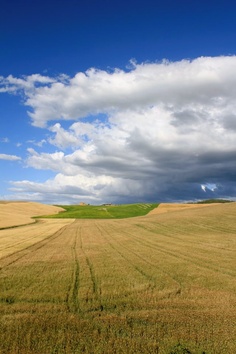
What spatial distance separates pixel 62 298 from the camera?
13.5 m

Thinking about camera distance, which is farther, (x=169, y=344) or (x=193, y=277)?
(x=193, y=277)

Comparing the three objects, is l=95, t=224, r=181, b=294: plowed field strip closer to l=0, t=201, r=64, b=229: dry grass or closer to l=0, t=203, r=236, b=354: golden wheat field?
l=0, t=203, r=236, b=354: golden wheat field

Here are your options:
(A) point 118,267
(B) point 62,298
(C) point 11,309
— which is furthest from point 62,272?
(C) point 11,309

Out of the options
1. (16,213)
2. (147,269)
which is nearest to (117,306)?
(147,269)

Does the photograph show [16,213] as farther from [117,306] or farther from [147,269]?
[117,306]

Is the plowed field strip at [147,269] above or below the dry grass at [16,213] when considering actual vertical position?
A: below

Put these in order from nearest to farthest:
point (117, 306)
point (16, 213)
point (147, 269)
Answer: point (117, 306)
point (147, 269)
point (16, 213)

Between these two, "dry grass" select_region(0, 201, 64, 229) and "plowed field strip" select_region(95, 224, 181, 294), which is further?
"dry grass" select_region(0, 201, 64, 229)

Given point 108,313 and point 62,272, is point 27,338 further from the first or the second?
point 62,272

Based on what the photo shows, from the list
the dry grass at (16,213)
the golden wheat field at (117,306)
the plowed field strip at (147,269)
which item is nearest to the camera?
the golden wheat field at (117,306)

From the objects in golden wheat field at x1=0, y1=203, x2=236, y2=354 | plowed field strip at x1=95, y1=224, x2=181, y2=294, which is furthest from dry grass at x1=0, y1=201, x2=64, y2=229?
golden wheat field at x1=0, y1=203, x2=236, y2=354

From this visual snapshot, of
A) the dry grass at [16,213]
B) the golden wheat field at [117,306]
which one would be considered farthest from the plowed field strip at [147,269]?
the dry grass at [16,213]

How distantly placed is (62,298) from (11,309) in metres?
2.10

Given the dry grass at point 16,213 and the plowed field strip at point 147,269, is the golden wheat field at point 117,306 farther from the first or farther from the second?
the dry grass at point 16,213
